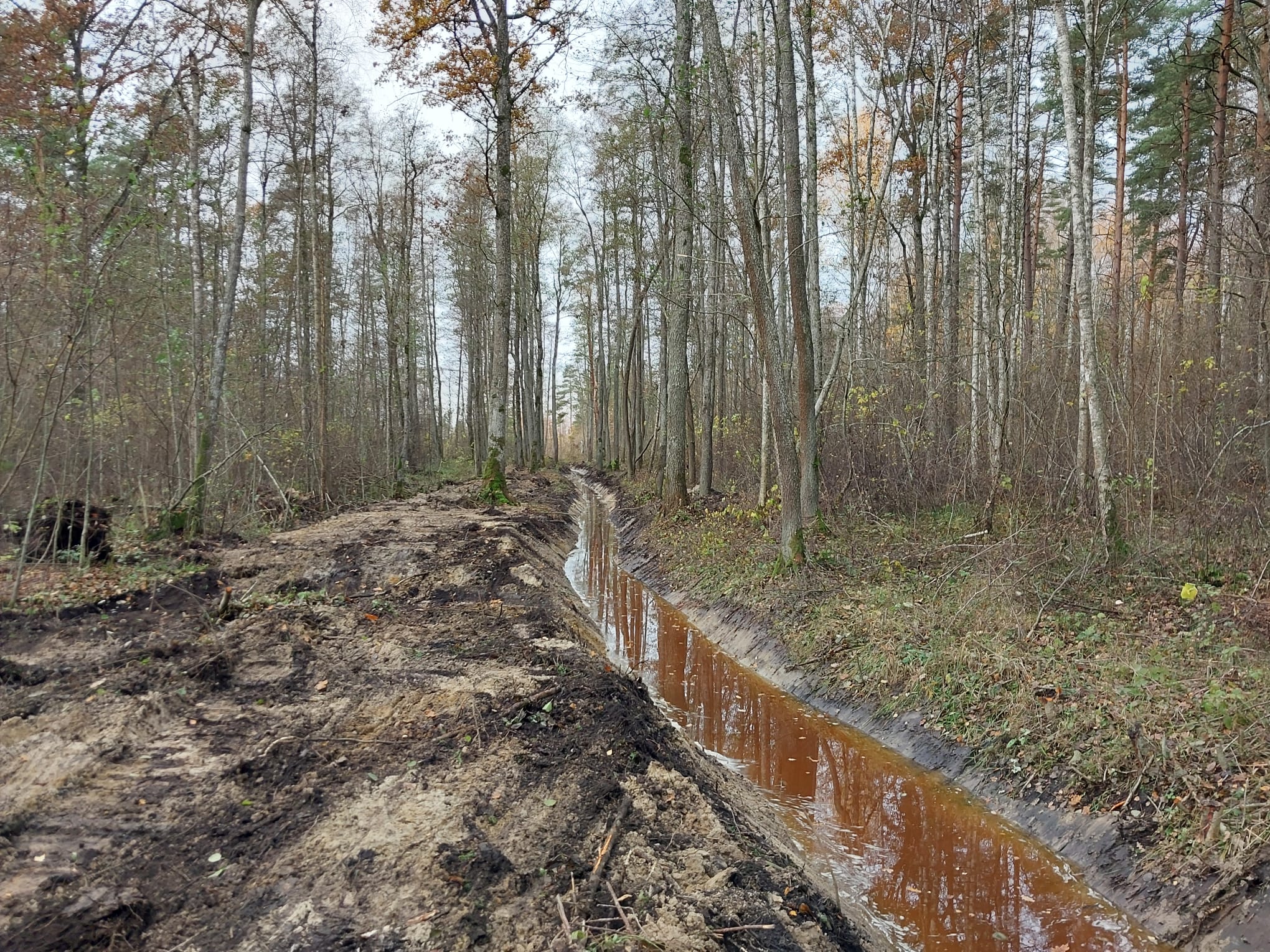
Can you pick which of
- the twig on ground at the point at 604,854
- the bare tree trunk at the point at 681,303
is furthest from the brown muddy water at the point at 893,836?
the bare tree trunk at the point at 681,303

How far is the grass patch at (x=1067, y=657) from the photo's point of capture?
4277 millimetres

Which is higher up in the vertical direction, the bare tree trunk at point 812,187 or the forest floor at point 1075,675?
the bare tree trunk at point 812,187

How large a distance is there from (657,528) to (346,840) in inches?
463

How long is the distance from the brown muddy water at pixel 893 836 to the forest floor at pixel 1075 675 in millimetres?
237

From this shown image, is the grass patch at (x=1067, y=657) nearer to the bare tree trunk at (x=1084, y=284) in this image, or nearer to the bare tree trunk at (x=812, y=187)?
the bare tree trunk at (x=1084, y=284)

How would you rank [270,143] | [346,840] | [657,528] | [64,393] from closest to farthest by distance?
1. [346,840]
2. [64,393]
3. [657,528]
4. [270,143]

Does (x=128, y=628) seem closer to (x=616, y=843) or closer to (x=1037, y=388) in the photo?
(x=616, y=843)

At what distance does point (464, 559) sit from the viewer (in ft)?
31.4

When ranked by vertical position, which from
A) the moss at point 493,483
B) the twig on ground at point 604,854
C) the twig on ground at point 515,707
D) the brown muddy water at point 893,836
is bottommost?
the brown muddy water at point 893,836

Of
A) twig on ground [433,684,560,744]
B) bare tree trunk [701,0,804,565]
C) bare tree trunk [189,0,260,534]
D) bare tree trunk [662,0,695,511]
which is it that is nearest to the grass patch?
bare tree trunk [701,0,804,565]

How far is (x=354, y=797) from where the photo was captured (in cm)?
402

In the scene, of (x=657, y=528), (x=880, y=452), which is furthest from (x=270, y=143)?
(x=880, y=452)

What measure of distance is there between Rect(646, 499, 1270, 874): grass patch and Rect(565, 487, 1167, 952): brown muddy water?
0.45 metres

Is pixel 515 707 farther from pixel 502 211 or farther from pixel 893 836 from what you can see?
pixel 502 211
